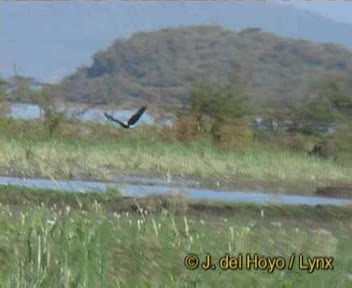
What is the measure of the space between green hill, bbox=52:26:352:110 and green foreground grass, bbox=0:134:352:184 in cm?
97

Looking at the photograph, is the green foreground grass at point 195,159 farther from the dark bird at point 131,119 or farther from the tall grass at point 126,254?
the tall grass at point 126,254

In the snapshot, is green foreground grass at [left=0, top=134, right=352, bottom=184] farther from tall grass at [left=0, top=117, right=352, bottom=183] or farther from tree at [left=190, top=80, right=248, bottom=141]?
tree at [left=190, top=80, right=248, bottom=141]

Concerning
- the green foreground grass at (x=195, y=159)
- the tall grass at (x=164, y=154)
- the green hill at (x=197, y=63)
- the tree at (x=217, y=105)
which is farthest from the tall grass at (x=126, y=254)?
the tree at (x=217, y=105)

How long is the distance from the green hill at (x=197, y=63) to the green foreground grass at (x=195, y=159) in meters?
0.97

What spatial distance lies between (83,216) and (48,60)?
10.8 meters

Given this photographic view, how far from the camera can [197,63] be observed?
23062mm

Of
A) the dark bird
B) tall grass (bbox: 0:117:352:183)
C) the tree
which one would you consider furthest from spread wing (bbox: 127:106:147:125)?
the tree

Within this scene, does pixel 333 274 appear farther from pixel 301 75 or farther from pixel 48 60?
pixel 301 75

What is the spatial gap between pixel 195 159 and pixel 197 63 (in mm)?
3554

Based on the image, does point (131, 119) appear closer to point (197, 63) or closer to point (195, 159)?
point (197, 63)

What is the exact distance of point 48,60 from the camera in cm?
1661

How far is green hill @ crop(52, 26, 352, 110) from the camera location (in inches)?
803

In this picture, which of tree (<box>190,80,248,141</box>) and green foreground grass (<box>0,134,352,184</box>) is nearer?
green foreground grass (<box>0,134,352,184</box>)

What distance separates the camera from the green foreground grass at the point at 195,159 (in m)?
17.4
